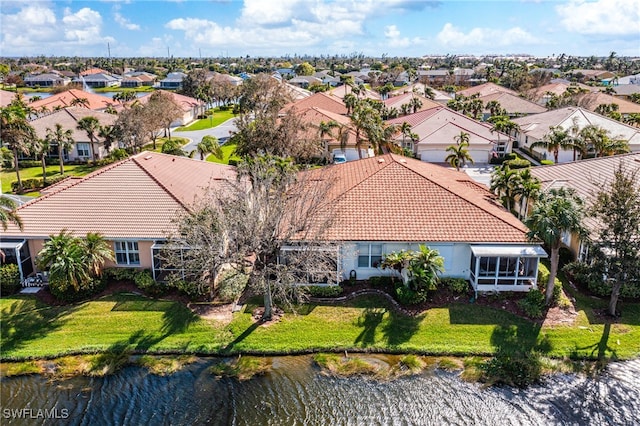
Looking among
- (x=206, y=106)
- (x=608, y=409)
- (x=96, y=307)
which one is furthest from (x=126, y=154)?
(x=206, y=106)

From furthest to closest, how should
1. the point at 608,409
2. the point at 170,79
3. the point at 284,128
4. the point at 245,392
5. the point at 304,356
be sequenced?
the point at 170,79, the point at 284,128, the point at 304,356, the point at 245,392, the point at 608,409

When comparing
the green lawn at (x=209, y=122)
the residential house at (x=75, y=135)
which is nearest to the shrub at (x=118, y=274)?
the residential house at (x=75, y=135)

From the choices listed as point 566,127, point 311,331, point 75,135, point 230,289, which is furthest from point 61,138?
point 566,127

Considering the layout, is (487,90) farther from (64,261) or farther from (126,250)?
(64,261)

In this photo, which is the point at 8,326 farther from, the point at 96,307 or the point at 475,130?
the point at 475,130

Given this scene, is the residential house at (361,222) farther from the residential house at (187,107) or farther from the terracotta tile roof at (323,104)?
the residential house at (187,107)
